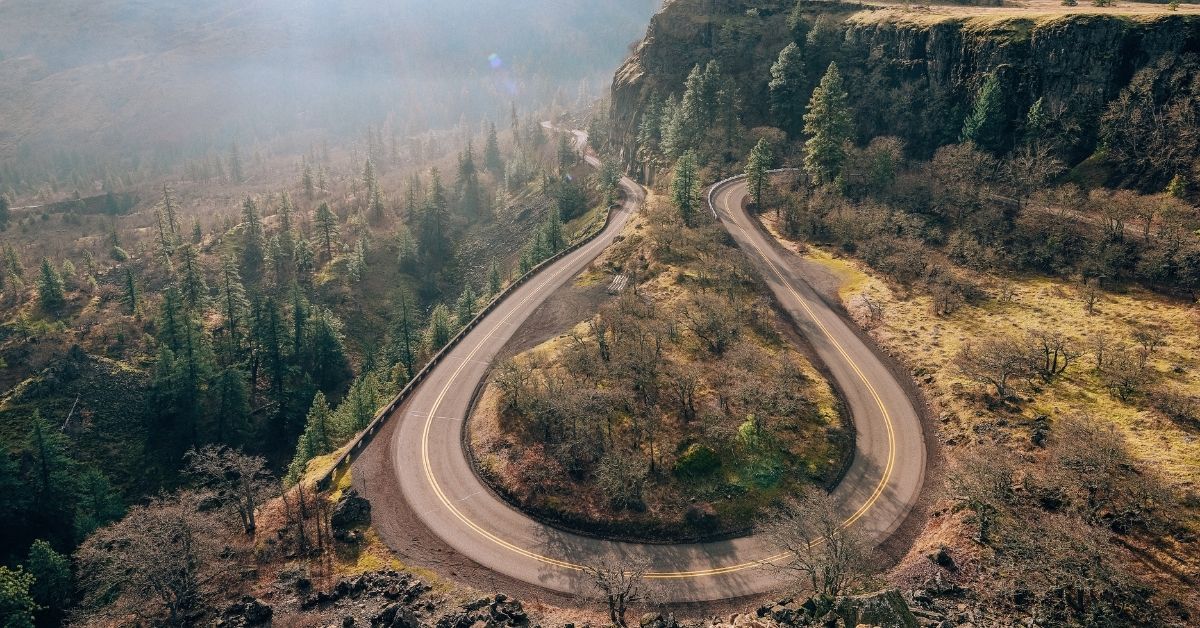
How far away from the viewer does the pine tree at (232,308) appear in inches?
3868

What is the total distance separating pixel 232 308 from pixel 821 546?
100258mm

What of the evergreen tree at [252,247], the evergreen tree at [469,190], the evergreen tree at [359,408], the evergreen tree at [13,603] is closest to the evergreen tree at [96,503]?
the evergreen tree at [13,603]

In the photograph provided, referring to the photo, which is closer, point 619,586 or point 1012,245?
point 619,586

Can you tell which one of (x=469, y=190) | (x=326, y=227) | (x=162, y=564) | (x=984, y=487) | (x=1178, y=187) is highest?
(x=1178, y=187)

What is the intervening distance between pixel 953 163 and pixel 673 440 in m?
62.2

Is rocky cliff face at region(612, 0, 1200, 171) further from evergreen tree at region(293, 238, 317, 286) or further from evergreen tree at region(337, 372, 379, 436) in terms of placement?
→ evergreen tree at region(337, 372, 379, 436)

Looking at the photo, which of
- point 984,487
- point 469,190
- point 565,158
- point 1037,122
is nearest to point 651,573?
point 984,487

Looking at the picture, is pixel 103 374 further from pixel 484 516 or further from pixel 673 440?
pixel 673 440

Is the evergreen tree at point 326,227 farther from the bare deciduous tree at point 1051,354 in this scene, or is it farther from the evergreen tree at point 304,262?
the bare deciduous tree at point 1051,354

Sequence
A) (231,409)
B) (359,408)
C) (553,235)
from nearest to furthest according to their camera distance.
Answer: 1. (359,408)
2. (231,409)
3. (553,235)

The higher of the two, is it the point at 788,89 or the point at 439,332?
the point at 788,89

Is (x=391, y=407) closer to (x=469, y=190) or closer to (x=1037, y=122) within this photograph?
(x=1037, y=122)

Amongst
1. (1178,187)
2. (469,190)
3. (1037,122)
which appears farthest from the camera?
(469,190)

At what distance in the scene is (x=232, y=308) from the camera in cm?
9938
